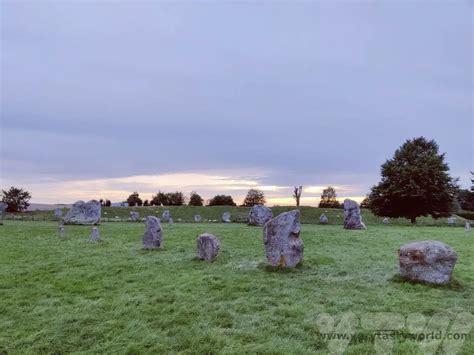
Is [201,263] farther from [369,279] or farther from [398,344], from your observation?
[398,344]

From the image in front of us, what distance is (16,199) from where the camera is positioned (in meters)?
50.5

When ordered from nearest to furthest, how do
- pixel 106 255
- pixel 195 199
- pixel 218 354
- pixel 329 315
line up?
pixel 218 354
pixel 329 315
pixel 106 255
pixel 195 199

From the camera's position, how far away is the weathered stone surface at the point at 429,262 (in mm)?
9977

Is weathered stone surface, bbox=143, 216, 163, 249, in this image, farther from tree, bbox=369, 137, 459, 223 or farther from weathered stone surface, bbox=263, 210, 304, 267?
tree, bbox=369, 137, 459, 223

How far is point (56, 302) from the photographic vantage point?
842 cm

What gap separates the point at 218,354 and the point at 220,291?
3.61 meters

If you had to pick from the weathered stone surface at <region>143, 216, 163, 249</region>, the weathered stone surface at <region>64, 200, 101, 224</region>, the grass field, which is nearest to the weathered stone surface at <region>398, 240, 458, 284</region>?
the grass field

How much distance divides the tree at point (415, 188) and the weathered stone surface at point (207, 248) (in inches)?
1248

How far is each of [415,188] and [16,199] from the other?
48.0 m

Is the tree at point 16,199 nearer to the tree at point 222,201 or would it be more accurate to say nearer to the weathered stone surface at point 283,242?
the tree at point 222,201

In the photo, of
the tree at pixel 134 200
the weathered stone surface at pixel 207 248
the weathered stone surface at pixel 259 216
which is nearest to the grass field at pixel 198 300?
the weathered stone surface at pixel 207 248

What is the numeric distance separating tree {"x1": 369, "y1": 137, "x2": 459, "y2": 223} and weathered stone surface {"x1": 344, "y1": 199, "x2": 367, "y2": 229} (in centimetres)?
1271

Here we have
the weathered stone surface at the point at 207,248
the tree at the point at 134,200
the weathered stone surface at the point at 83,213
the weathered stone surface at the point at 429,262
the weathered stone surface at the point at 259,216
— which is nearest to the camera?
the weathered stone surface at the point at 429,262

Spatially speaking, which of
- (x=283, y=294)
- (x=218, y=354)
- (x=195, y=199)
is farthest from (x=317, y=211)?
(x=218, y=354)
